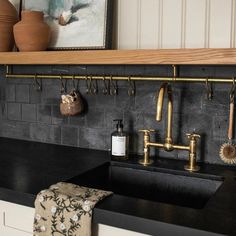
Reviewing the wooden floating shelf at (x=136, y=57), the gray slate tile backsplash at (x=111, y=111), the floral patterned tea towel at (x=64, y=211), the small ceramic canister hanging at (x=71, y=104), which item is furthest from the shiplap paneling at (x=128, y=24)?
the floral patterned tea towel at (x=64, y=211)

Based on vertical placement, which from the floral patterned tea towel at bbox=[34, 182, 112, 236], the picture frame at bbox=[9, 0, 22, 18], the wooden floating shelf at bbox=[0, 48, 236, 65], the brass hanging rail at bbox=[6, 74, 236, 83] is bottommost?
the floral patterned tea towel at bbox=[34, 182, 112, 236]

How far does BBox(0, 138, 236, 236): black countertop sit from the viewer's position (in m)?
0.85

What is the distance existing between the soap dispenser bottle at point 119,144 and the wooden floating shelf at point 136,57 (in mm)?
301

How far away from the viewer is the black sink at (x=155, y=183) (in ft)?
4.20

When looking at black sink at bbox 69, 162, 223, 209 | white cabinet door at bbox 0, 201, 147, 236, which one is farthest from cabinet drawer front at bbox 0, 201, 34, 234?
black sink at bbox 69, 162, 223, 209

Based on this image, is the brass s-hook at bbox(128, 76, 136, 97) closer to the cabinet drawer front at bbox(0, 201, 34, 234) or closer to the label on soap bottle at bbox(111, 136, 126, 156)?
the label on soap bottle at bbox(111, 136, 126, 156)

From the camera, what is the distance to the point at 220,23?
4.47 ft

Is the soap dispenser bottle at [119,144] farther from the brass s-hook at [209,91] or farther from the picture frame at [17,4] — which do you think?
the picture frame at [17,4]

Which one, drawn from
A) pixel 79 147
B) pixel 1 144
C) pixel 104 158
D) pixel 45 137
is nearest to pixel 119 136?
pixel 104 158

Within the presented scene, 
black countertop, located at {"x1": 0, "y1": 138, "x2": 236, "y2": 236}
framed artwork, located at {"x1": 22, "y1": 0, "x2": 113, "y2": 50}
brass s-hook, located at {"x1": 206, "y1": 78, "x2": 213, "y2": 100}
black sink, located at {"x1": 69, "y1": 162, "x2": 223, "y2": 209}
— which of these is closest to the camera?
black countertop, located at {"x1": 0, "y1": 138, "x2": 236, "y2": 236}

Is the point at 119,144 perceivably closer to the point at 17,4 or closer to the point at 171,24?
the point at 171,24

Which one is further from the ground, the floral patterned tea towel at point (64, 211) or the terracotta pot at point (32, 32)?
the terracotta pot at point (32, 32)

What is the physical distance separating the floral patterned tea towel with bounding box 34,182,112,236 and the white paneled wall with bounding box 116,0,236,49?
0.77 meters

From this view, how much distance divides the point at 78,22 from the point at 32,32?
22 cm
